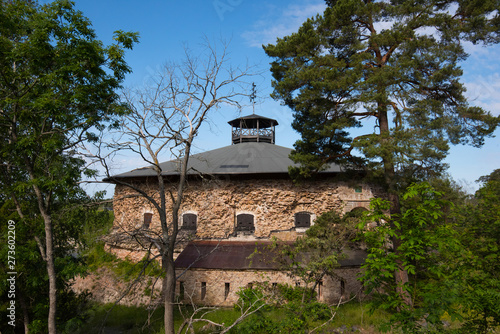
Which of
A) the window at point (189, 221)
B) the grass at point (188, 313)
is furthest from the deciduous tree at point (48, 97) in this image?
the window at point (189, 221)

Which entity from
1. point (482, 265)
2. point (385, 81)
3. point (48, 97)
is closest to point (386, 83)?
point (385, 81)

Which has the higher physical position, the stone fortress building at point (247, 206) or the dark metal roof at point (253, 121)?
the dark metal roof at point (253, 121)

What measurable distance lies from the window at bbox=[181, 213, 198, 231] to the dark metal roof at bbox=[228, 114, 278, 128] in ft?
26.6

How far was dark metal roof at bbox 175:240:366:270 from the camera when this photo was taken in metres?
12.3

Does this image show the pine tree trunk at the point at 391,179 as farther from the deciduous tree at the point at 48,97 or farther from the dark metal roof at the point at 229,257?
the deciduous tree at the point at 48,97

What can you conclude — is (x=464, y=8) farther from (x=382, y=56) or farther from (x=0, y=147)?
(x=0, y=147)

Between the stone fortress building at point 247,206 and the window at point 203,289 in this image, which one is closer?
the window at point 203,289

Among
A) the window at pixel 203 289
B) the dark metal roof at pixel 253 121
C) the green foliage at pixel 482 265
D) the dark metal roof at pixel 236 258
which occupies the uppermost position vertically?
the dark metal roof at pixel 253 121

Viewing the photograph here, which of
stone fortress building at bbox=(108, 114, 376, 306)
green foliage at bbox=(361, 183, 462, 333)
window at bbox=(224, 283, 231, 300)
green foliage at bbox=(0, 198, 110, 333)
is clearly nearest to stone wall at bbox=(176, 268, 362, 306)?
window at bbox=(224, 283, 231, 300)

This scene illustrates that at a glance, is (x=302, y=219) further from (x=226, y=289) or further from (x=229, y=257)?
(x=226, y=289)

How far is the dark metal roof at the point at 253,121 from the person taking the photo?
818 inches

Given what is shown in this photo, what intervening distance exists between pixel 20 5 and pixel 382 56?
11.6 m

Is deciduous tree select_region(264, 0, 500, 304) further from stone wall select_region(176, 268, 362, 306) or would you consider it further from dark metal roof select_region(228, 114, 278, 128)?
dark metal roof select_region(228, 114, 278, 128)

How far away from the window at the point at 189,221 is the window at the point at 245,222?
6.93 feet
